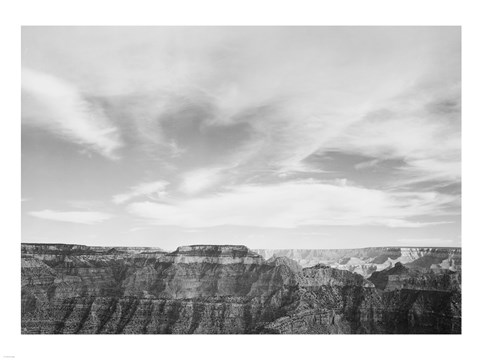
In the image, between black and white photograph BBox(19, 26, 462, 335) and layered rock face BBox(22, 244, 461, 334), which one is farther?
layered rock face BBox(22, 244, 461, 334)

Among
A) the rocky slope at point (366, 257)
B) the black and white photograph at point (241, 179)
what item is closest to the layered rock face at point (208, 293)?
the black and white photograph at point (241, 179)

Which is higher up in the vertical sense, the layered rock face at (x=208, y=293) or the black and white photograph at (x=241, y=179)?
the black and white photograph at (x=241, y=179)

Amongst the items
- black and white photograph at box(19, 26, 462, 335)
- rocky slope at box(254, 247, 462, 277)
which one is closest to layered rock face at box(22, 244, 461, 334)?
black and white photograph at box(19, 26, 462, 335)

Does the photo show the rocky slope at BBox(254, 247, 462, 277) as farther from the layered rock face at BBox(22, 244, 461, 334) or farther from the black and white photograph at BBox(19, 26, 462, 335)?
the layered rock face at BBox(22, 244, 461, 334)

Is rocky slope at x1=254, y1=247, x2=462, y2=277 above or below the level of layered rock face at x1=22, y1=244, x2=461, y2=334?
above

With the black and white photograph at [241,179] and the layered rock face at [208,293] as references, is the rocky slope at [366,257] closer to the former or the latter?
the black and white photograph at [241,179]

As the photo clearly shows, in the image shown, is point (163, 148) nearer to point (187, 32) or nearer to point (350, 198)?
point (187, 32)
